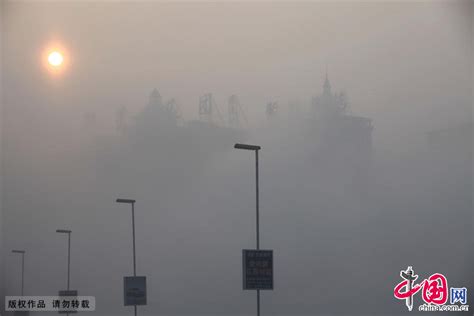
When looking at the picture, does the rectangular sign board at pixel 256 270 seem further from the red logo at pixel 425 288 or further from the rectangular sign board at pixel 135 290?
the red logo at pixel 425 288

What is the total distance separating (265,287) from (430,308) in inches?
966

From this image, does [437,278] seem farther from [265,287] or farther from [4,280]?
[4,280]

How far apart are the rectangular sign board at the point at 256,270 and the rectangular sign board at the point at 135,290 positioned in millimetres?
12181

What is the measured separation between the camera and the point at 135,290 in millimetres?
48969

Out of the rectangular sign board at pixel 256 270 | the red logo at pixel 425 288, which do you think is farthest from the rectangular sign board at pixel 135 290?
the red logo at pixel 425 288

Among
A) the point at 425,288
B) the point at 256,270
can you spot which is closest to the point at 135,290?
the point at 256,270

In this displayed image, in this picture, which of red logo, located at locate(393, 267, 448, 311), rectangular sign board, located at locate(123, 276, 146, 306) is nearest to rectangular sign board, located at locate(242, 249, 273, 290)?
rectangular sign board, located at locate(123, 276, 146, 306)

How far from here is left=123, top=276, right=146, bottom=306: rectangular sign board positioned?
160 feet

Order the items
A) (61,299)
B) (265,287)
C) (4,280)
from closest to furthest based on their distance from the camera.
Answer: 1. (265,287)
2. (61,299)
3. (4,280)

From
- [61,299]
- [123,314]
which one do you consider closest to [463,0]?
[61,299]

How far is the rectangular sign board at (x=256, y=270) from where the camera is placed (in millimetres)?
38656

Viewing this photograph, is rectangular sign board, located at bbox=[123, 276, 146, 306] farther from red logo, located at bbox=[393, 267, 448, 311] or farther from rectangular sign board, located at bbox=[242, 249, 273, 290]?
red logo, located at bbox=[393, 267, 448, 311]

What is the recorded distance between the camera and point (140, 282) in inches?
1933

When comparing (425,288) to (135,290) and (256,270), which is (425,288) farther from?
(256,270)
